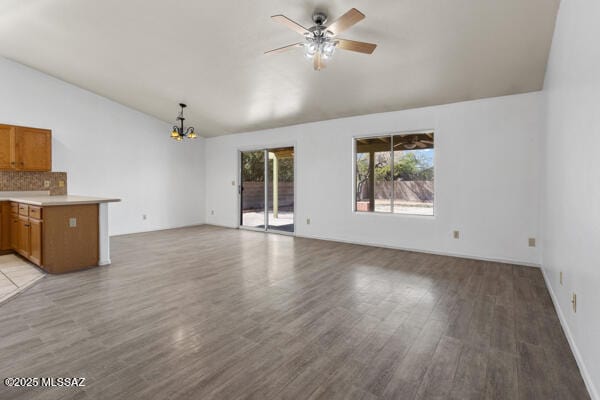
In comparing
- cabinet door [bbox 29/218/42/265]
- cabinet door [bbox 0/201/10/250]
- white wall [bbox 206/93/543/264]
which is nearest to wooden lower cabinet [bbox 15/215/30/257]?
cabinet door [bbox 29/218/42/265]

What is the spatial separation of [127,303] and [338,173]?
4301 millimetres

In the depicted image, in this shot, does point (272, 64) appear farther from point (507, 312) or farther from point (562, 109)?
point (507, 312)

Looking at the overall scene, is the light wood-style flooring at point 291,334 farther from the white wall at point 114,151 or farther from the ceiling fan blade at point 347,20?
the white wall at point 114,151

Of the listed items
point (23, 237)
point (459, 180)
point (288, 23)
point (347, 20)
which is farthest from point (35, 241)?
point (459, 180)

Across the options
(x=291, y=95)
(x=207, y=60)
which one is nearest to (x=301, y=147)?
(x=291, y=95)

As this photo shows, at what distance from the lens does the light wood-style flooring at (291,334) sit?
1735mm

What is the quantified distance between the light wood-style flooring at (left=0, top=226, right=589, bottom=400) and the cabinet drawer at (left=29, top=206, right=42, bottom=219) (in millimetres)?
858

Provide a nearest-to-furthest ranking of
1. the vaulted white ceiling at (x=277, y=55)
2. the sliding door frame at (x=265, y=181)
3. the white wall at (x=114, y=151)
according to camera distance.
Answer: the vaulted white ceiling at (x=277, y=55) < the white wall at (x=114, y=151) < the sliding door frame at (x=265, y=181)

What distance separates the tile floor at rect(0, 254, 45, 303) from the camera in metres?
3.22

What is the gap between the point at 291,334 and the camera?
2.33 m

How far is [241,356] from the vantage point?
203 centimetres

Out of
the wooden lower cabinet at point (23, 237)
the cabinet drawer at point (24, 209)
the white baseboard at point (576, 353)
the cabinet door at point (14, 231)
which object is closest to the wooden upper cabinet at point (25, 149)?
the cabinet door at point (14, 231)

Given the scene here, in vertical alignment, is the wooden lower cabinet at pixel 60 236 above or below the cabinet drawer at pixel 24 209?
below

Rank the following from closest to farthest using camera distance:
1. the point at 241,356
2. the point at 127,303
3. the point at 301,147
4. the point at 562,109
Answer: the point at 241,356
the point at 562,109
the point at 127,303
the point at 301,147
